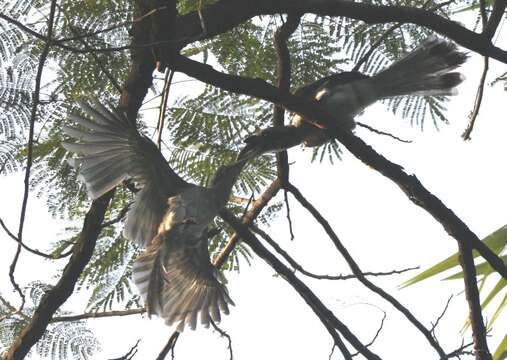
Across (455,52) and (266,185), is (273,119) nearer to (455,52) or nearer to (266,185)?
(266,185)

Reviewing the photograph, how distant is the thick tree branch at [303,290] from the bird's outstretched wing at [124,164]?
15.6 inches

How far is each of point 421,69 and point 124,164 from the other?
149 cm

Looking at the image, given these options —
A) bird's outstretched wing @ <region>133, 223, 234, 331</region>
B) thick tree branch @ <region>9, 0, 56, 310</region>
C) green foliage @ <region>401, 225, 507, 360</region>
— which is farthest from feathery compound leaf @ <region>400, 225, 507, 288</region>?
thick tree branch @ <region>9, 0, 56, 310</region>

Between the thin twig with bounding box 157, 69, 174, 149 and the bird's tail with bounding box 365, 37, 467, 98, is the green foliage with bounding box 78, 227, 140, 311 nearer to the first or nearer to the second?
the thin twig with bounding box 157, 69, 174, 149

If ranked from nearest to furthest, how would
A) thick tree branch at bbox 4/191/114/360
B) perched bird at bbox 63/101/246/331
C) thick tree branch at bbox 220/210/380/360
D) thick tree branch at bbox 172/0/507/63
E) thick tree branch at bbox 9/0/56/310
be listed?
thick tree branch at bbox 9/0/56/310, thick tree branch at bbox 4/191/114/360, thick tree branch at bbox 172/0/507/63, thick tree branch at bbox 220/210/380/360, perched bird at bbox 63/101/246/331

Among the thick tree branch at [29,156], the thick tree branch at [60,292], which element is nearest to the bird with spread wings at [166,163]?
the thick tree branch at [60,292]

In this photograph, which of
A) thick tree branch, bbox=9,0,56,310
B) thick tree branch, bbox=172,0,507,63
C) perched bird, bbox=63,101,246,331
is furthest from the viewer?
perched bird, bbox=63,101,246,331

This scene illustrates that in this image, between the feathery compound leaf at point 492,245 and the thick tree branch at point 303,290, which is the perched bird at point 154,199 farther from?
the feathery compound leaf at point 492,245

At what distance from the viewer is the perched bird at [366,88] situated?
3402 millimetres

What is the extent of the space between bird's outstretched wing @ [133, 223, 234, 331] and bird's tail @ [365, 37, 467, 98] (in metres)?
1.14

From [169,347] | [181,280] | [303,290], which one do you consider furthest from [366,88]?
[169,347]

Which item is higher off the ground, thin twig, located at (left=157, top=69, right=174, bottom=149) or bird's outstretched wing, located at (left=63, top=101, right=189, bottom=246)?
thin twig, located at (left=157, top=69, right=174, bottom=149)

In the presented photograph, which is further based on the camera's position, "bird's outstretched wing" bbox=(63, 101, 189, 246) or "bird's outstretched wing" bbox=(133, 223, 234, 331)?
"bird's outstretched wing" bbox=(133, 223, 234, 331)

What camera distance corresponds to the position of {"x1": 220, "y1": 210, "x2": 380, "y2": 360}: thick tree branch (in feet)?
10.4
